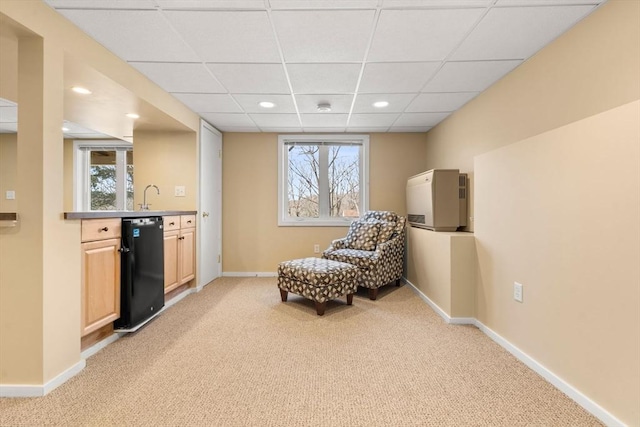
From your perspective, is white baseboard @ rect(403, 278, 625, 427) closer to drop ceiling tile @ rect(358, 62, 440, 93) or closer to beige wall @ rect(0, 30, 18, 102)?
drop ceiling tile @ rect(358, 62, 440, 93)

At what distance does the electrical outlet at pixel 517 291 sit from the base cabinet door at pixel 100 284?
299 centimetres

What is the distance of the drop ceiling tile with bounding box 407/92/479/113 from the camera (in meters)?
2.87

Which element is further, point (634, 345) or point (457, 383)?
point (457, 383)

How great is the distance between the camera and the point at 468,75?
7.97 feet

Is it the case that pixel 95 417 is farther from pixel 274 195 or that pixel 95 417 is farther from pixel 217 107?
pixel 274 195

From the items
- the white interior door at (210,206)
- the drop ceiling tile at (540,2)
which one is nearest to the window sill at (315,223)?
the white interior door at (210,206)

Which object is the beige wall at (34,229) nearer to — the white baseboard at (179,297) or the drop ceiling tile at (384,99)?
the white baseboard at (179,297)

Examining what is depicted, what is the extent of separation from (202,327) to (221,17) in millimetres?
2349

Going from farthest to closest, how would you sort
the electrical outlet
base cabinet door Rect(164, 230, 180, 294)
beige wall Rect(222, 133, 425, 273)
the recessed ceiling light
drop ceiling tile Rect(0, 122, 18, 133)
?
1. beige wall Rect(222, 133, 425, 273)
2. drop ceiling tile Rect(0, 122, 18, 133)
3. base cabinet door Rect(164, 230, 180, 294)
4. the recessed ceiling light
5. the electrical outlet

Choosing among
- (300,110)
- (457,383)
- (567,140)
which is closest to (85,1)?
(300,110)

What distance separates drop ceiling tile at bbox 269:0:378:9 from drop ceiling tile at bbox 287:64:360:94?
64 cm

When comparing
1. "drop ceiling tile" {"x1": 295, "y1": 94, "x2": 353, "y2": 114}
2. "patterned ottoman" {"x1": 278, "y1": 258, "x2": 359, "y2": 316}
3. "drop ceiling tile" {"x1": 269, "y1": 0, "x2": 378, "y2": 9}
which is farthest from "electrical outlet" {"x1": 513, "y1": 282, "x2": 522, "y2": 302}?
"drop ceiling tile" {"x1": 295, "y1": 94, "x2": 353, "y2": 114}

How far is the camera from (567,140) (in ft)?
5.47

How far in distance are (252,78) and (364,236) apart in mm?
2281
